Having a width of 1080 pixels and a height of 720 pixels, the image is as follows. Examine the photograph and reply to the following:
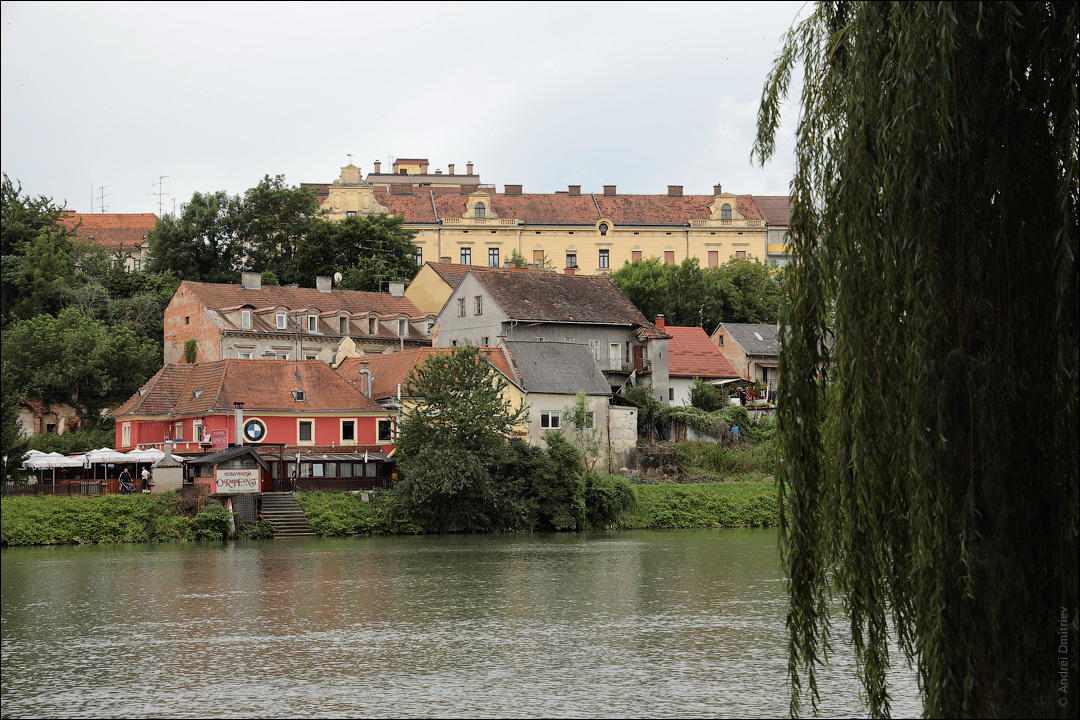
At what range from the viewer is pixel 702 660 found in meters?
20.2

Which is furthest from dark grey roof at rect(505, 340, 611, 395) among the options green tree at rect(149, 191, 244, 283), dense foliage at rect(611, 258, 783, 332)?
green tree at rect(149, 191, 244, 283)

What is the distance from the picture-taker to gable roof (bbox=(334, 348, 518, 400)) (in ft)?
197

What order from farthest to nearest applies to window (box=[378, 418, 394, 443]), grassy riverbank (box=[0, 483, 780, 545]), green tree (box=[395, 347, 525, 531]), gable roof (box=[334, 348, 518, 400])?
gable roof (box=[334, 348, 518, 400]) < window (box=[378, 418, 394, 443]) < green tree (box=[395, 347, 525, 531]) < grassy riverbank (box=[0, 483, 780, 545])

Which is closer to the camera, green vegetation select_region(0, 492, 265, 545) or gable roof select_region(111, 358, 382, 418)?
green vegetation select_region(0, 492, 265, 545)

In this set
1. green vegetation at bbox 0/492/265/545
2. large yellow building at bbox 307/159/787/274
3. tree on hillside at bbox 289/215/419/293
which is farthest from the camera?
large yellow building at bbox 307/159/787/274

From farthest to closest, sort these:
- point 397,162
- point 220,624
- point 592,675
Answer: point 397,162
point 220,624
point 592,675

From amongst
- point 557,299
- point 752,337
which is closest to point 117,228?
point 557,299

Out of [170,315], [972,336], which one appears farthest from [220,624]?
[170,315]

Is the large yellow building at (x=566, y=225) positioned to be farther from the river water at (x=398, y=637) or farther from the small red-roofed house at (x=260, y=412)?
the river water at (x=398, y=637)

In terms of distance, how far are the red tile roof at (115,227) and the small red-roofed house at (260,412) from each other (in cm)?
5186

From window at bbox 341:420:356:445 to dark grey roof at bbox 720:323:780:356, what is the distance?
3160cm

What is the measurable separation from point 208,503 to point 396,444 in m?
9.13

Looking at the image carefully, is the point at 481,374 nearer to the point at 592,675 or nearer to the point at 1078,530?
the point at 592,675

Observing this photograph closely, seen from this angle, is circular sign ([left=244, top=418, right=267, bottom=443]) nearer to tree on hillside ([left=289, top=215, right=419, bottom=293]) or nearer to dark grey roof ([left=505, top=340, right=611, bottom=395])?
dark grey roof ([left=505, top=340, right=611, bottom=395])
